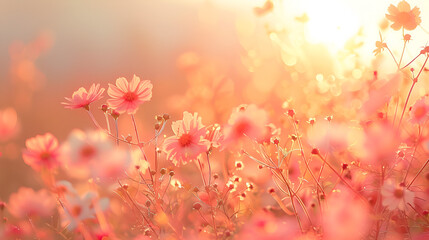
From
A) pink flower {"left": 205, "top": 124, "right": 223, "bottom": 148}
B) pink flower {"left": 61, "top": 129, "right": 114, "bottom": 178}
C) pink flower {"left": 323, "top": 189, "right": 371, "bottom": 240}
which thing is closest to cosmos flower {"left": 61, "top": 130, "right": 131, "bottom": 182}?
pink flower {"left": 61, "top": 129, "right": 114, "bottom": 178}

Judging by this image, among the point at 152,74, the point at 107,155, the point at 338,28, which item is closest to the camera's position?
the point at 107,155

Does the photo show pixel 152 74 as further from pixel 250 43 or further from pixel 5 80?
pixel 250 43

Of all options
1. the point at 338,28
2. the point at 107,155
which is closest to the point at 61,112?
the point at 338,28

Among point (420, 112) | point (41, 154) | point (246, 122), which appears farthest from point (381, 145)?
point (41, 154)

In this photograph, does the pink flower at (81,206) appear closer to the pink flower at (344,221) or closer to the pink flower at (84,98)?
the pink flower at (84,98)

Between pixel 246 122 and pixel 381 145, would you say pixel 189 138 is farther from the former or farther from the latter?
pixel 381 145
